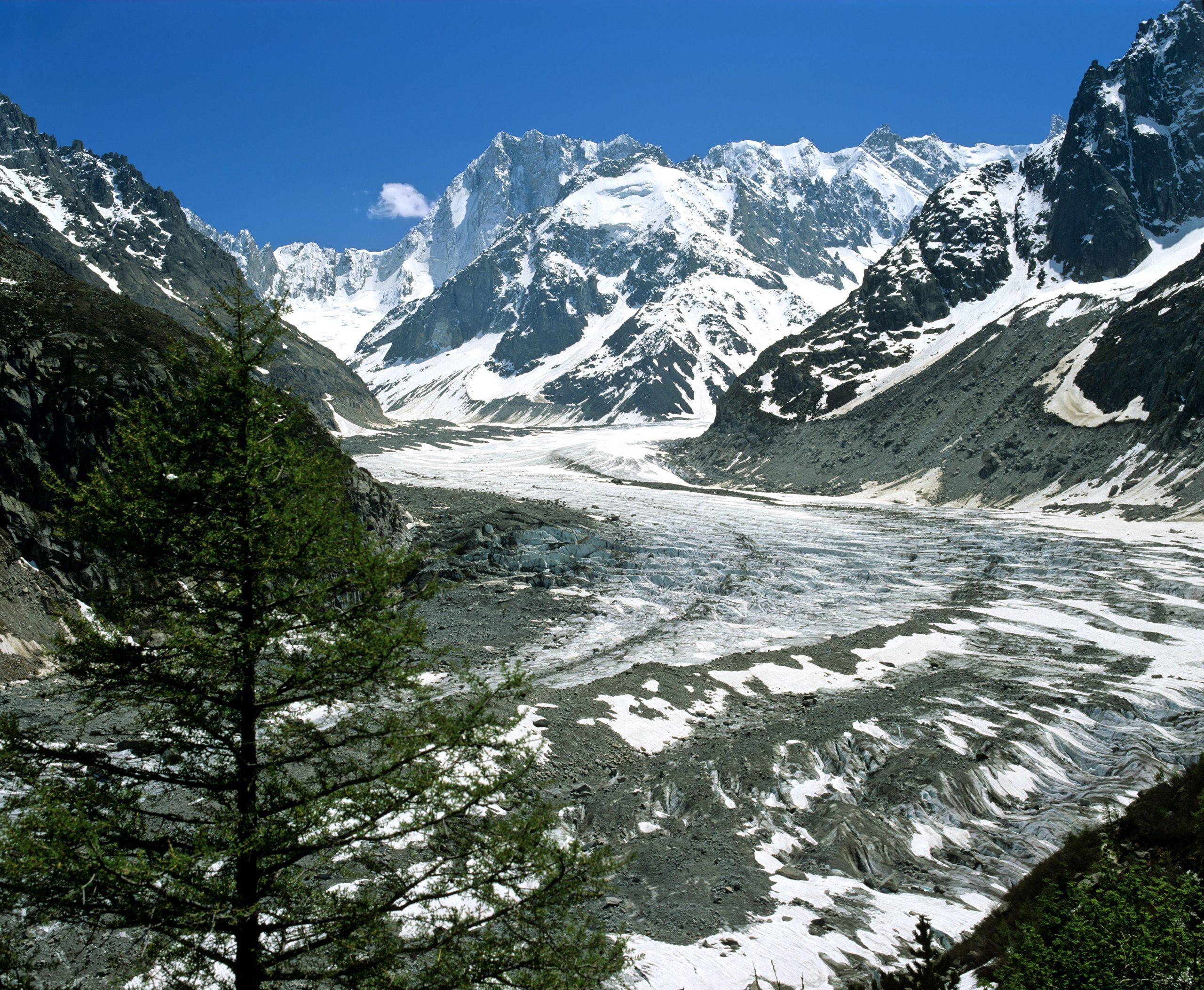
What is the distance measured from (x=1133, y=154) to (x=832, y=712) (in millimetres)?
179982

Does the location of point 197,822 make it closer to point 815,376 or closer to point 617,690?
point 617,690

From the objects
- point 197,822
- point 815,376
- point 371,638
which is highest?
point 815,376

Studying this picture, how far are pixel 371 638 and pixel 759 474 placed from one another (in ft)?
416

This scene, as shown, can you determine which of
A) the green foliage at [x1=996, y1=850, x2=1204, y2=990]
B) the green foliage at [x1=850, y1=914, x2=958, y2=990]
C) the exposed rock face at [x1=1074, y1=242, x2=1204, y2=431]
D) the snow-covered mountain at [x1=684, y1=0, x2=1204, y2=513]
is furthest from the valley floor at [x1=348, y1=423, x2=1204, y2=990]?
the snow-covered mountain at [x1=684, y1=0, x2=1204, y2=513]

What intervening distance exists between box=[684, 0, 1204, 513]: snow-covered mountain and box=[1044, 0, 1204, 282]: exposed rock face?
0.38 metres

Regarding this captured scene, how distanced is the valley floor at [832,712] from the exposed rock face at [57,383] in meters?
13.8

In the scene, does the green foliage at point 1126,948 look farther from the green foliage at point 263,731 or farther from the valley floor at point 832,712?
the valley floor at point 832,712

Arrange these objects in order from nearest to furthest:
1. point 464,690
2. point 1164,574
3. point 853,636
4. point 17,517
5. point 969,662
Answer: point 464,690, point 17,517, point 969,662, point 853,636, point 1164,574

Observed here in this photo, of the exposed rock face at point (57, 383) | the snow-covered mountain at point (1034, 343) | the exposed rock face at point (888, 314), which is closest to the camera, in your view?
the exposed rock face at point (57, 383)

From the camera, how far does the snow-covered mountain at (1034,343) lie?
92062 mm

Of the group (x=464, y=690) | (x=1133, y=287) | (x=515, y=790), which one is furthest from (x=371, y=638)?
(x=1133, y=287)

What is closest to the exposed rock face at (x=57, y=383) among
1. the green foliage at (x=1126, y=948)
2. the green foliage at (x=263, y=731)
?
the green foliage at (x=263, y=731)

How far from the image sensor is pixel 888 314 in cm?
16050

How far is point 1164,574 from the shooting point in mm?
54344
